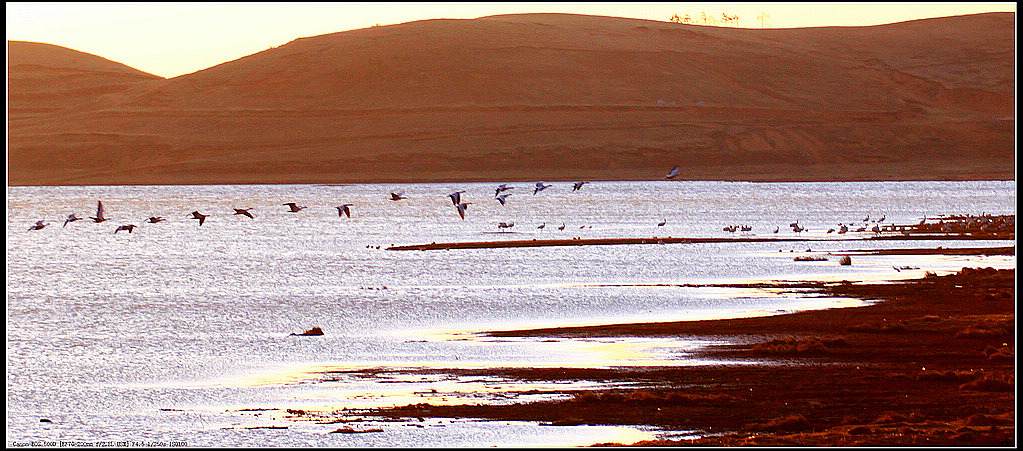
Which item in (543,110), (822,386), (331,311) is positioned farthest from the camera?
(543,110)

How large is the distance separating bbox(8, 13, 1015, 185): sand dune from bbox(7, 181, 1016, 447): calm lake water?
86934mm

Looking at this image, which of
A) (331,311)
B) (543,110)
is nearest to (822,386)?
(331,311)

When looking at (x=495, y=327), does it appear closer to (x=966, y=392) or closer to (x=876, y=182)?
(x=966, y=392)

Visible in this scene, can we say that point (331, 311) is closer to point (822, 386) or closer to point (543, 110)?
point (822, 386)

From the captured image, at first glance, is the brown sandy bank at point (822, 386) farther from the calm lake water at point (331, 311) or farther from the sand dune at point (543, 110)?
the sand dune at point (543, 110)

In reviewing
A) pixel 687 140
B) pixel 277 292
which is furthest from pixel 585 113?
pixel 277 292

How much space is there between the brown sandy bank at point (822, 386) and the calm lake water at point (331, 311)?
78cm

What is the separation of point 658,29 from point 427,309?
559 ft

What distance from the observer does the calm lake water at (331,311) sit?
16406 millimetres

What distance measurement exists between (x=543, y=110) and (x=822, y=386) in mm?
155380

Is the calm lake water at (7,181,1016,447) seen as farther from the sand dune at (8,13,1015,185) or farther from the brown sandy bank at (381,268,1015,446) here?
the sand dune at (8,13,1015,185)

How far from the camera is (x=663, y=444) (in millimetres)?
13883

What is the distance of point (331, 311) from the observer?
28.9 meters

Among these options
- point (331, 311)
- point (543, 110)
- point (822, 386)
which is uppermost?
point (543, 110)
